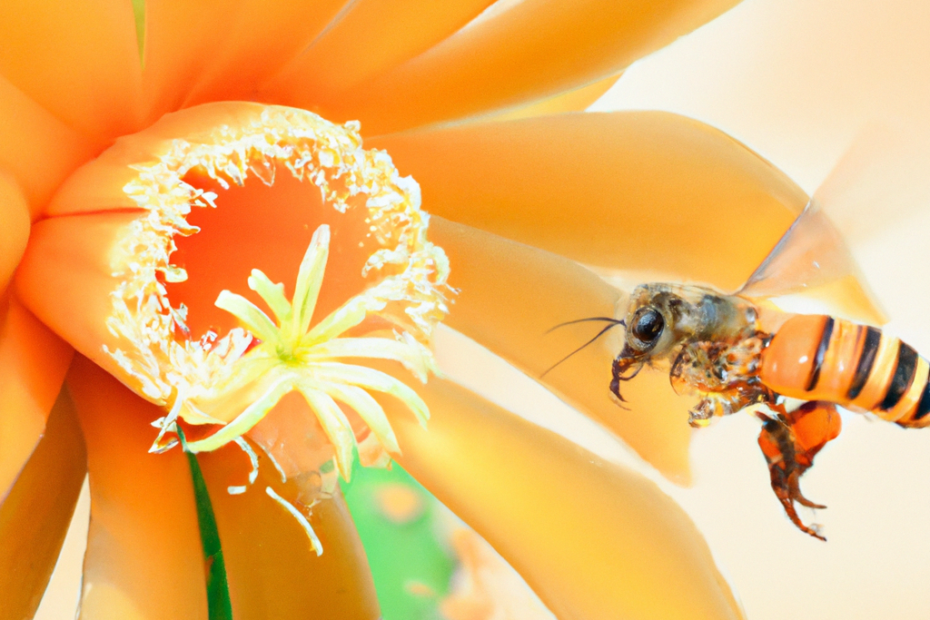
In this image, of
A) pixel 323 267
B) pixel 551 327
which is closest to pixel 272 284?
pixel 323 267

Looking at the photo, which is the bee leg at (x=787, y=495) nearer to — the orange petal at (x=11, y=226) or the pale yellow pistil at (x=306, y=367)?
the pale yellow pistil at (x=306, y=367)

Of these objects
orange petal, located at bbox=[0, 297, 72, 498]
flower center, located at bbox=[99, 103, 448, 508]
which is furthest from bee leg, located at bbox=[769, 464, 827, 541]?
orange petal, located at bbox=[0, 297, 72, 498]

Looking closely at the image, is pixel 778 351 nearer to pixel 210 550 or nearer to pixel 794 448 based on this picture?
pixel 794 448

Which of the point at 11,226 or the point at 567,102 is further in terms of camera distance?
the point at 567,102

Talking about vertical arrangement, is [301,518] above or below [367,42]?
below

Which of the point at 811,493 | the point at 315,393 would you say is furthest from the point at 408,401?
the point at 811,493

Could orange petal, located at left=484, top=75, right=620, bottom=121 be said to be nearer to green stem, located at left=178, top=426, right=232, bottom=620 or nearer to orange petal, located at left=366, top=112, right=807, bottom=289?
orange petal, located at left=366, top=112, right=807, bottom=289
